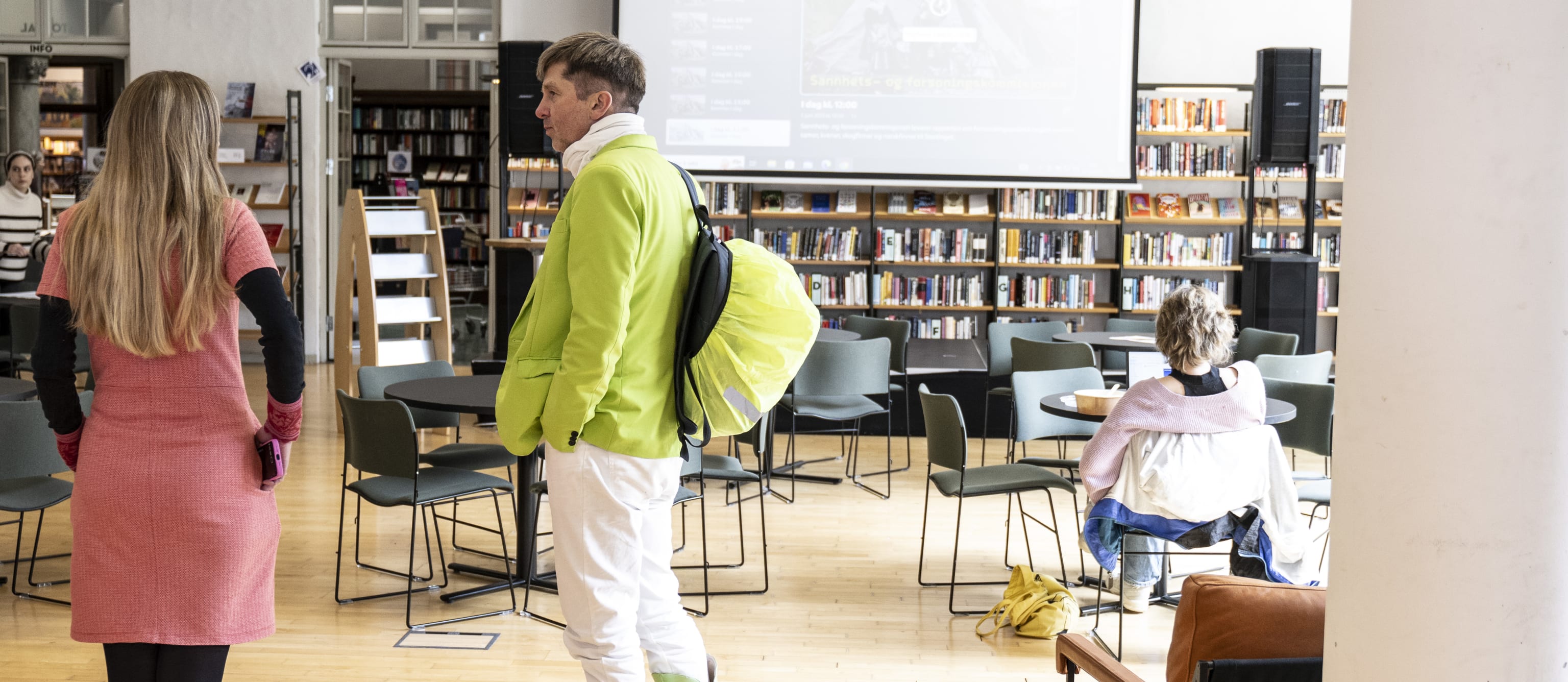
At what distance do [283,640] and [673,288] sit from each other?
79.0 inches

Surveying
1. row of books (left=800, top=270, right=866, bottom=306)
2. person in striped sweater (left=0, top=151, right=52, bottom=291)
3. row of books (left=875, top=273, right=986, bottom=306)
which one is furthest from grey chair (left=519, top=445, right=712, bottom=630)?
person in striped sweater (left=0, top=151, right=52, bottom=291)

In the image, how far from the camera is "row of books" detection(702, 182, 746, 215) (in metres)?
8.79

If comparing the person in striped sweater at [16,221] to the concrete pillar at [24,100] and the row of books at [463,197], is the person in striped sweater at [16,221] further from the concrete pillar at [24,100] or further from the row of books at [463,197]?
the row of books at [463,197]

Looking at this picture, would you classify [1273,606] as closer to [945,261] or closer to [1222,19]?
[945,261]

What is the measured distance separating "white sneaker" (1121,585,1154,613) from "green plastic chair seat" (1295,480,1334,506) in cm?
56

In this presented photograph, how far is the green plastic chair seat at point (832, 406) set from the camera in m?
5.65

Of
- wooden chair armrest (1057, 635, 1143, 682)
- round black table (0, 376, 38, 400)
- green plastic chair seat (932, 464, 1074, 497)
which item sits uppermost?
round black table (0, 376, 38, 400)

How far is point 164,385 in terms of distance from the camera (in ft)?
6.70

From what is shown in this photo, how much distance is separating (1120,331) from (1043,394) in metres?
2.70

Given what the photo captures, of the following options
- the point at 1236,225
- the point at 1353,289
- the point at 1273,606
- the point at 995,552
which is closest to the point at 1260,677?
the point at 1273,606

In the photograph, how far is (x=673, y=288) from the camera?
2.36 m

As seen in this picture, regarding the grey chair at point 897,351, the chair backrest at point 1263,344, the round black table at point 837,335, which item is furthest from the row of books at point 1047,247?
the round black table at point 837,335

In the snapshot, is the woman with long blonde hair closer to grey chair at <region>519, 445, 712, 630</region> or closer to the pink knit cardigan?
grey chair at <region>519, 445, 712, 630</region>

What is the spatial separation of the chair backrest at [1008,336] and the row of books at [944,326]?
6.50 feet
